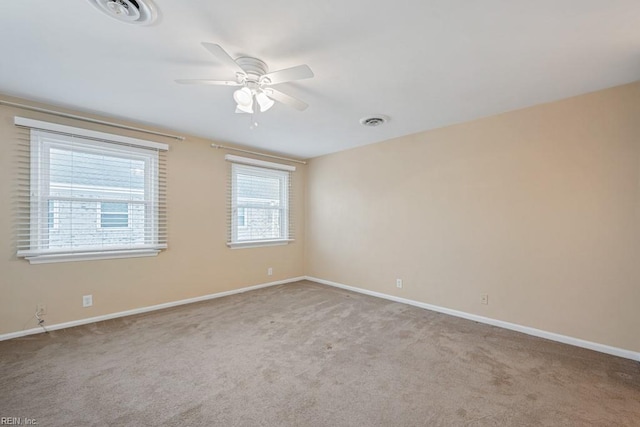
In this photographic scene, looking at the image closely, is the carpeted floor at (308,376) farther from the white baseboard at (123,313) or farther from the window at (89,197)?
the window at (89,197)

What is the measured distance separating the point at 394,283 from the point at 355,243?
34.0 inches

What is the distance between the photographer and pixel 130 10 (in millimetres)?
1563

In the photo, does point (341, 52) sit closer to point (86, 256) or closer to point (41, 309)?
point (86, 256)

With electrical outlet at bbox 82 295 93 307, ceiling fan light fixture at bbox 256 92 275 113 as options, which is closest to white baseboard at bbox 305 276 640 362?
ceiling fan light fixture at bbox 256 92 275 113

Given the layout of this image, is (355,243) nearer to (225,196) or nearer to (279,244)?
(279,244)

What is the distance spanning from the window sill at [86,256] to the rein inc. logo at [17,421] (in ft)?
5.55

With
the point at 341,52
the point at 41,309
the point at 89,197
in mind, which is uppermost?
the point at 341,52

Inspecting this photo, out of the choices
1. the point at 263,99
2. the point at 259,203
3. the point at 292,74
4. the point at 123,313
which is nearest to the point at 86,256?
the point at 123,313

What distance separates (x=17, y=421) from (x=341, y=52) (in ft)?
9.78

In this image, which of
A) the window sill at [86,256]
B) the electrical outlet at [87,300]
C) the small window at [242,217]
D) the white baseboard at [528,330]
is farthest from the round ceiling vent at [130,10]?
the white baseboard at [528,330]

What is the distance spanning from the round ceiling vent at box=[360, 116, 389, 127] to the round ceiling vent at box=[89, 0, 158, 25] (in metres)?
2.19

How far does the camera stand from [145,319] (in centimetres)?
319

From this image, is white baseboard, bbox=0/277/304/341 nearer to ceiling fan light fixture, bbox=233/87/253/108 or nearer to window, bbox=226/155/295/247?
window, bbox=226/155/295/247

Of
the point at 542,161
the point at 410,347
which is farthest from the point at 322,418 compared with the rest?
the point at 542,161
